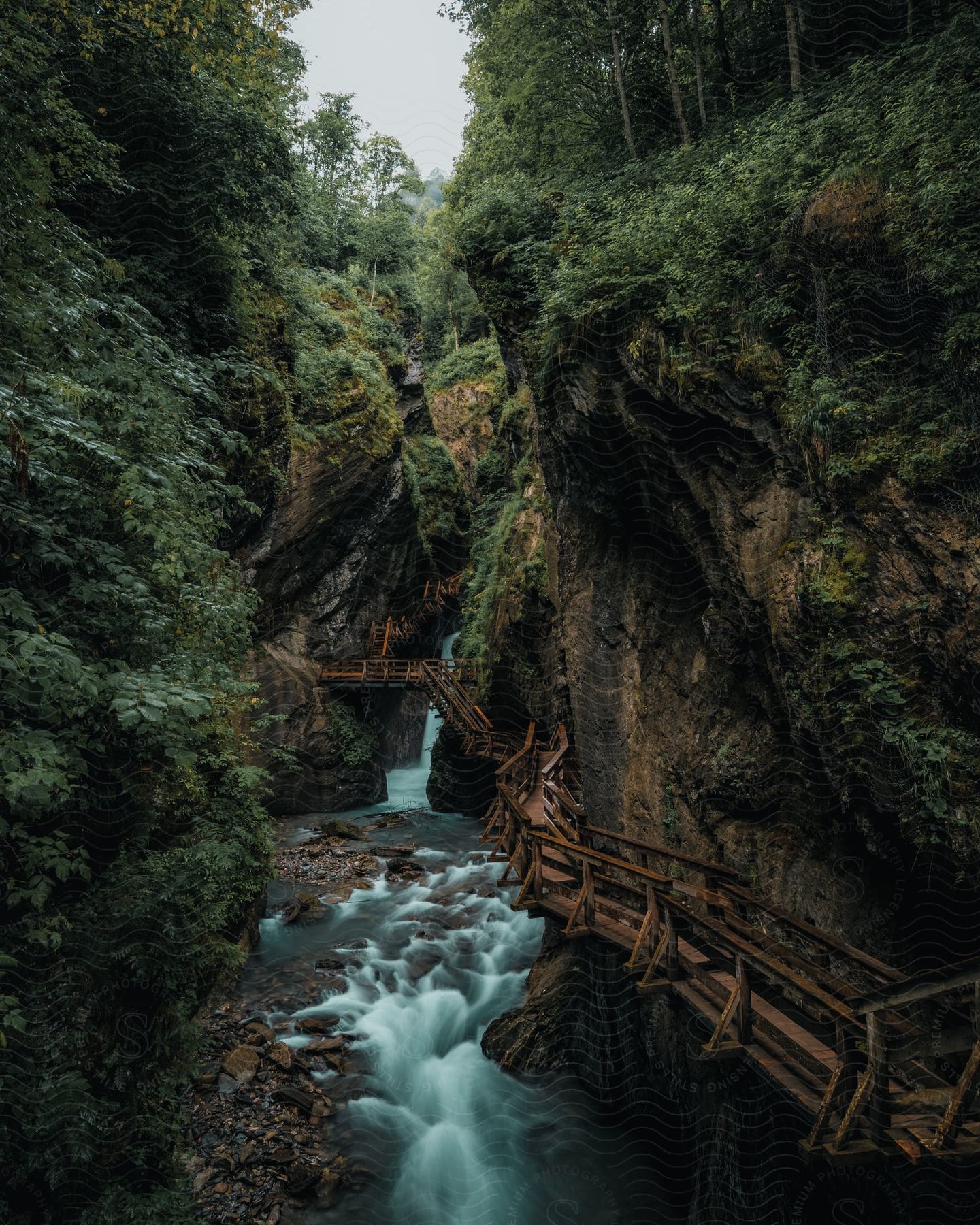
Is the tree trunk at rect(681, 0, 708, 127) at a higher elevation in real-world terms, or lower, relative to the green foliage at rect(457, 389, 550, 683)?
higher

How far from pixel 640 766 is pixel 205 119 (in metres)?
11.1

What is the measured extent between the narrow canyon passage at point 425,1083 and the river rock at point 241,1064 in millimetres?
178

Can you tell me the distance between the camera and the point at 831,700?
5023 millimetres

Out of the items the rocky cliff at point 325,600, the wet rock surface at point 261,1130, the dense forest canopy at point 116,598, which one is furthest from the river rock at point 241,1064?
the rocky cliff at point 325,600

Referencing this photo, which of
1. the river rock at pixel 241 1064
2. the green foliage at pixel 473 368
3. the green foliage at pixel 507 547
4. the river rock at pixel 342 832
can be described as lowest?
the river rock at pixel 241 1064

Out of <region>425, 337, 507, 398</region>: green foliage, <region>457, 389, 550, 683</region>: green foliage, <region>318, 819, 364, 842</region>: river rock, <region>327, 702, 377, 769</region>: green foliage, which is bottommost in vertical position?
<region>318, 819, 364, 842</region>: river rock

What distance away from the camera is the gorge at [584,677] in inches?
165

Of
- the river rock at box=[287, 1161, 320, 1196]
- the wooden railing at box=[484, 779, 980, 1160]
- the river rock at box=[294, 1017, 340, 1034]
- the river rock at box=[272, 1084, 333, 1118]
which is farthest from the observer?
the river rock at box=[294, 1017, 340, 1034]

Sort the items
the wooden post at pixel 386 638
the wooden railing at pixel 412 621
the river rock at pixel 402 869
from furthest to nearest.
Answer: the wooden railing at pixel 412 621
the wooden post at pixel 386 638
the river rock at pixel 402 869

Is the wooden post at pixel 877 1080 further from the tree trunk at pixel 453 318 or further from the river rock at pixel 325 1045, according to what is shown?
the tree trunk at pixel 453 318

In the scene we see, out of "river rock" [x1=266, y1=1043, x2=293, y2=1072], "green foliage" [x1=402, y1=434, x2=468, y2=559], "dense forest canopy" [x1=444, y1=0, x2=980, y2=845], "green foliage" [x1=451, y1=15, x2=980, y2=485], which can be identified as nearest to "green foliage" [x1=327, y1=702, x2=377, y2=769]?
"green foliage" [x1=402, y1=434, x2=468, y2=559]

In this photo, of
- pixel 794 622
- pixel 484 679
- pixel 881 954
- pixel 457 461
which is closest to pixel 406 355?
pixel 457 461

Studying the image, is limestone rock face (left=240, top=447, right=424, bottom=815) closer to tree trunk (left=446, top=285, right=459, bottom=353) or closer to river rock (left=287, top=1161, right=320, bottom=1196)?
river rock (left=287, top=1161, right=320, bottom=1196)

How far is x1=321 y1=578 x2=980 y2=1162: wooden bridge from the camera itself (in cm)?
338
